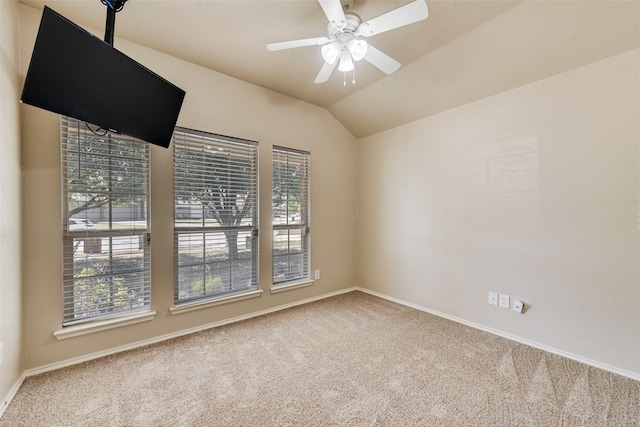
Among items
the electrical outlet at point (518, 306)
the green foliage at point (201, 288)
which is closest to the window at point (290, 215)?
the green foliage at point (201, 288)

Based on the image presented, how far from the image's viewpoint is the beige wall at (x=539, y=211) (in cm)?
196

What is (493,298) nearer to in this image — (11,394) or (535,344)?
(535,344)

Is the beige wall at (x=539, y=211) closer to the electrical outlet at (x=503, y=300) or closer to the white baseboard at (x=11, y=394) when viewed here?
the electrical outlet at (x=503, y=300)

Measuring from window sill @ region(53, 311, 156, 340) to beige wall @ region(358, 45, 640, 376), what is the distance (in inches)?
112

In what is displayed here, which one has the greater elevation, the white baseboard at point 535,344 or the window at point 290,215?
the window at point 290,215

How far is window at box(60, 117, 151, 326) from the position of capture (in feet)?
6.81

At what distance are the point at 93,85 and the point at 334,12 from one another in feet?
4.87

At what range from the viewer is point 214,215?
9.11 ft

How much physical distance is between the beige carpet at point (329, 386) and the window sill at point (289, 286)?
2.18ft

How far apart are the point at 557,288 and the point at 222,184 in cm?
319

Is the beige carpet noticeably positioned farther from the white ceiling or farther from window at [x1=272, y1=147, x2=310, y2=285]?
the white ceiling

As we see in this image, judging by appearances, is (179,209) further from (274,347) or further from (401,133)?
(401,133)

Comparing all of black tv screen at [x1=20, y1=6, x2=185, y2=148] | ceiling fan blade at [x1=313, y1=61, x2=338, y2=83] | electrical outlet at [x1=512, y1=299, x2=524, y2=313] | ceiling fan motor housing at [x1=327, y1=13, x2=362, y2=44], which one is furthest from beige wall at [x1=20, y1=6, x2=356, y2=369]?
electrical outlet at [x1=512, y1=299, x2=524, y2=313]

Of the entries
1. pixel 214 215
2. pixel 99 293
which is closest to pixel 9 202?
pixel 99 293
